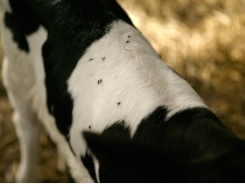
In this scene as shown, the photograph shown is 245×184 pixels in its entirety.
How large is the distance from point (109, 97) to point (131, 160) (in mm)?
377

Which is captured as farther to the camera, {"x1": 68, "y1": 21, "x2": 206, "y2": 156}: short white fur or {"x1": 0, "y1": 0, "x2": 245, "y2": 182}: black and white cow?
{"x1": 68, "y1": 21, "x2": 206, "y2": 156}: short white fur

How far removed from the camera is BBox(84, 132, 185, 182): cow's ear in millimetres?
809

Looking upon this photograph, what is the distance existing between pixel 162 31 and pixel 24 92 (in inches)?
40.3

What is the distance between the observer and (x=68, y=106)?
1.34 m

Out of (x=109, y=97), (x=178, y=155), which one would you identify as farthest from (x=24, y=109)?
(x=178, y=155)

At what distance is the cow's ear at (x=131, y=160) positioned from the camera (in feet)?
2.65

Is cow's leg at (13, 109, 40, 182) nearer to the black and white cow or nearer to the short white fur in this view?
the black and white cow

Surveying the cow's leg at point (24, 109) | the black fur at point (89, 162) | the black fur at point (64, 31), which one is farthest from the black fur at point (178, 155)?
the cow's leg at point (24, 109)

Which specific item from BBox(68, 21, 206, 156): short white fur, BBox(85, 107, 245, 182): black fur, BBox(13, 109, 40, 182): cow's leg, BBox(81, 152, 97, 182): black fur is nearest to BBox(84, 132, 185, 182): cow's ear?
BBox(85, 107, 245, 182): black fur

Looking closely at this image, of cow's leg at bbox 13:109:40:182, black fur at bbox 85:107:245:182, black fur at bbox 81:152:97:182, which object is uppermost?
black fur at bbox 85:107:245:182

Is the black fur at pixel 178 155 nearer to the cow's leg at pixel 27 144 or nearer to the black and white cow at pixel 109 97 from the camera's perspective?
the black and white cow at pixel 109 97

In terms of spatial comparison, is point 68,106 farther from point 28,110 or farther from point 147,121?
point 28,110

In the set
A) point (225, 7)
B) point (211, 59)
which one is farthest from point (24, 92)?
point (225, 7)

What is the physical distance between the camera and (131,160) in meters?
0.83
